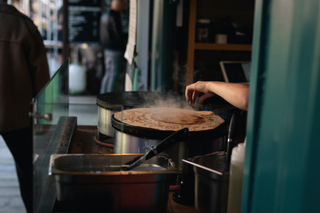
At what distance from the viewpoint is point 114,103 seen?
2109 millimetres

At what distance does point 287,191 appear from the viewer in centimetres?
98

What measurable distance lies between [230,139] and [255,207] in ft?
0.96

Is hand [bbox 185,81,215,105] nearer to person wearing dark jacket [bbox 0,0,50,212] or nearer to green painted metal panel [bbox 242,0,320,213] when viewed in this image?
green painted metal panel [bbox 242,0,320,213]

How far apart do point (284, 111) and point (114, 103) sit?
1261 millimetres

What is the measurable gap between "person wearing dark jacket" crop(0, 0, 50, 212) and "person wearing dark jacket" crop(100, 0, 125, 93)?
151 inches

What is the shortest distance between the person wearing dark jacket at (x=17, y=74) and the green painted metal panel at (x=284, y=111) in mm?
2089

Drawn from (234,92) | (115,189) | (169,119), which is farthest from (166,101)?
(115,189)

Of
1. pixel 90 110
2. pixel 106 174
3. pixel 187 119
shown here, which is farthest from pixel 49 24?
pixel 106 174

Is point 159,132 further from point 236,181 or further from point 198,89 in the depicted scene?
point 236,181

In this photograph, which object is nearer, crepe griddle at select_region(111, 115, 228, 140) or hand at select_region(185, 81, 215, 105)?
crepe griddle at select_region(111, 115, 228, 140)

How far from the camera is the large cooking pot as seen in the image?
2.12 meters

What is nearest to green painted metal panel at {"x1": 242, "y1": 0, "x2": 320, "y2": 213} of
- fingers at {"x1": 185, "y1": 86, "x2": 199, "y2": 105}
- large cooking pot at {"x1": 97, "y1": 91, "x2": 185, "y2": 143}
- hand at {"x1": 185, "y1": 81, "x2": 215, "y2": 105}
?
hand at {"x1": 185, "y1": 81, "x2": 215, "y2": 105}

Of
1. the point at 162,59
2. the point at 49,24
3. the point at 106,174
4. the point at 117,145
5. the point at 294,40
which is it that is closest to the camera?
the point at 294,40

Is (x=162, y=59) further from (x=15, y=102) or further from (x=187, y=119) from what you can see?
(x=187, y=119)
